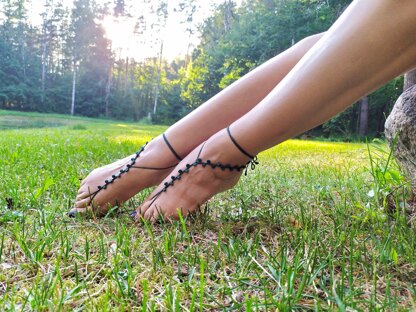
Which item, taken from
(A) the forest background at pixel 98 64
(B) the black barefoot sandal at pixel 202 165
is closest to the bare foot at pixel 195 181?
(B) the black barefoot sandal at pixel 202 165

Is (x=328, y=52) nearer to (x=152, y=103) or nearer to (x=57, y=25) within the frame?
(x=152, y=103)

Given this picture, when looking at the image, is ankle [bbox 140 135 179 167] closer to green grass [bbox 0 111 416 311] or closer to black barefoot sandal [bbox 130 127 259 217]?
black barefoot sandal [bbox 130 127 259 217]

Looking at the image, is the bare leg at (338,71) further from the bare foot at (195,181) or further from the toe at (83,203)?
the toe at (83,203)

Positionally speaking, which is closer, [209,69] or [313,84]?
[313,84]

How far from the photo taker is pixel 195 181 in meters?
1.12

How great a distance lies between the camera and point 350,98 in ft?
2.89

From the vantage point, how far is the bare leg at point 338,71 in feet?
2.55

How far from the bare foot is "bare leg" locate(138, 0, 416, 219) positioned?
0.11 ft

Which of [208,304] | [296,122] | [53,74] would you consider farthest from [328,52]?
[53,74]

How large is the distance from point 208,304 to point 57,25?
1409 inches

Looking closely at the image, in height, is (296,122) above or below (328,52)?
below

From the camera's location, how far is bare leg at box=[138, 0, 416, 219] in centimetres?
78

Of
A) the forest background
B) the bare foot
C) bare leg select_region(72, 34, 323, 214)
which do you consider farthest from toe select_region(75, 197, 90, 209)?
the forest background

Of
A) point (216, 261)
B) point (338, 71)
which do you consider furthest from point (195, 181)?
point (338, 71)
